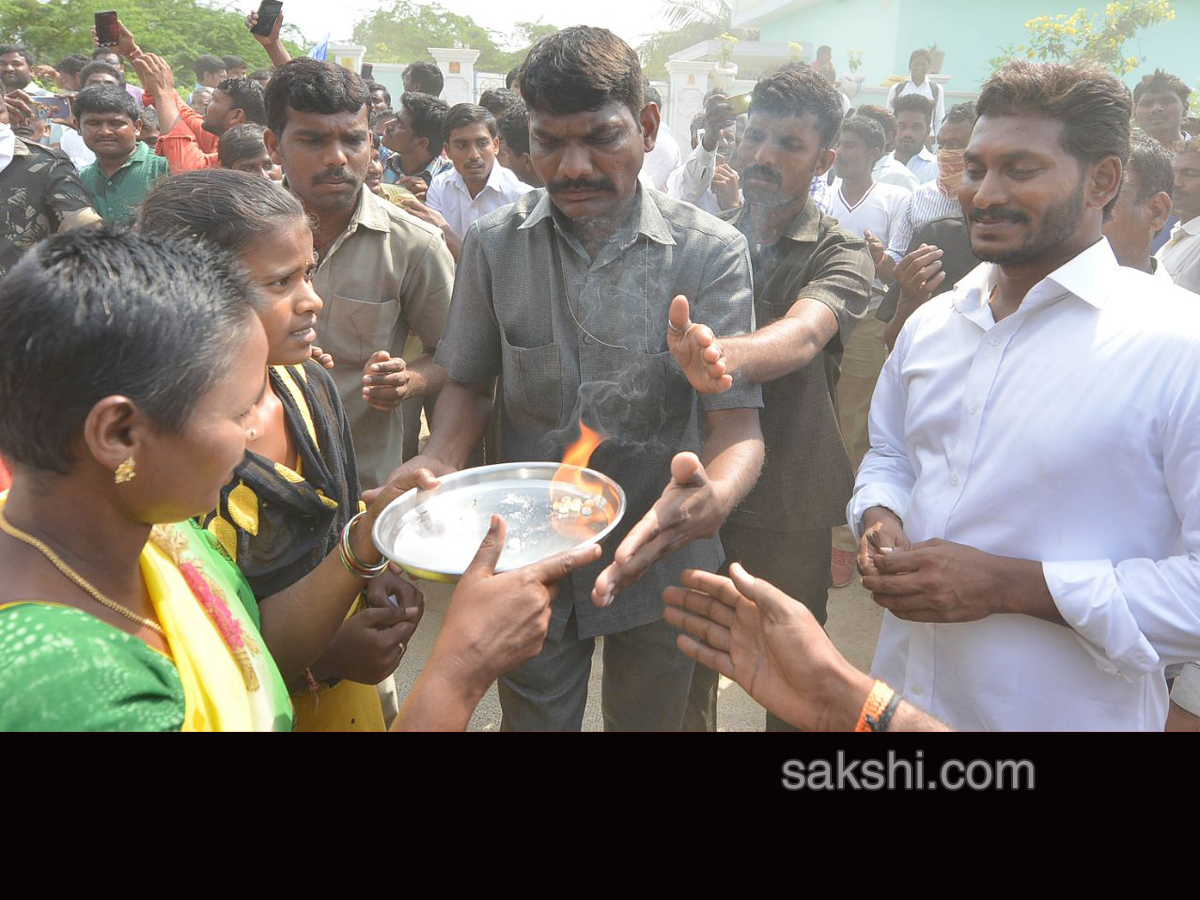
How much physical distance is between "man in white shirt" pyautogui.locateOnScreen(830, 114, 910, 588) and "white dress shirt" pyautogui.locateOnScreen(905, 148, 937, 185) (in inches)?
91.3

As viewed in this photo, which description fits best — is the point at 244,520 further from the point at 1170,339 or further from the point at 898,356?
the point at 1170,339

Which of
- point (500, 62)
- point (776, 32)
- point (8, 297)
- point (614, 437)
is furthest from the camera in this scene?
point (776, 32)

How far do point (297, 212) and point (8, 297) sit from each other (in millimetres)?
1230

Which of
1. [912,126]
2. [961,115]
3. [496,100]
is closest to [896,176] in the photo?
[961,115]

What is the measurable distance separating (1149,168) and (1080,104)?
1.84 metres

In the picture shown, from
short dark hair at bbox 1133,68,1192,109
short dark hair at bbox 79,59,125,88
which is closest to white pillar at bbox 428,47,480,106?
short dark hair at bbox 79,59,125,88

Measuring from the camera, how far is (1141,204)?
355cm

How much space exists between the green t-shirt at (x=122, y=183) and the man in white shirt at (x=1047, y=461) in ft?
22.6

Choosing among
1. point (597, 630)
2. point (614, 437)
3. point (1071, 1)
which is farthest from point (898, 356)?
point (1071, 1)

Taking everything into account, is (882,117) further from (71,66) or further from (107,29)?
(71,66)

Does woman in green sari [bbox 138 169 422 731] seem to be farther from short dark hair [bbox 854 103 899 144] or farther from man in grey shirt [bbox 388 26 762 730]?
short dark hair [bbox 854 103 899 144]

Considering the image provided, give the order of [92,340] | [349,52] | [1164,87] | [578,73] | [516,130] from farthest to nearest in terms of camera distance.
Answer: [349,52]
[1164,87]
[516,130]
[578,73]
[92,340]

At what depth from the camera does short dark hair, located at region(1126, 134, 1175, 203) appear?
348 cm
